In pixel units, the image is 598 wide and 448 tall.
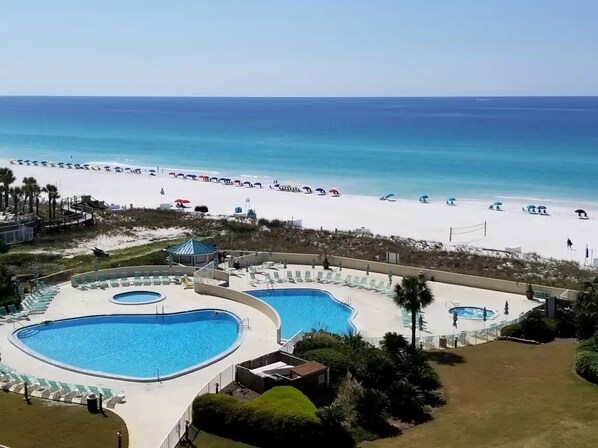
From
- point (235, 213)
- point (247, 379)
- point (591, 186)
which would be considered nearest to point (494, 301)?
point (247, 379)

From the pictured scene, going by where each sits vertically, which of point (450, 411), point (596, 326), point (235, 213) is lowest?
point (450, 411)

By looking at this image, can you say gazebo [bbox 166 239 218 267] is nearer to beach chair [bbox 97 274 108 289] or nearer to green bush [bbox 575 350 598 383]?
beach chair [bbox 97 274 108 289]

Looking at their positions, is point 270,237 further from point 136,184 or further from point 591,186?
point 591,186

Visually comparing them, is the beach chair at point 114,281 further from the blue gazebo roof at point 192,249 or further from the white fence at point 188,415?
the white fence at point 188,415

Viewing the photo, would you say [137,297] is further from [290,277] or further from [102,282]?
[290,277]

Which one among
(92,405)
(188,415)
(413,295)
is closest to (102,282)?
(92,405)

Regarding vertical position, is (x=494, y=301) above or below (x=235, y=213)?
below
